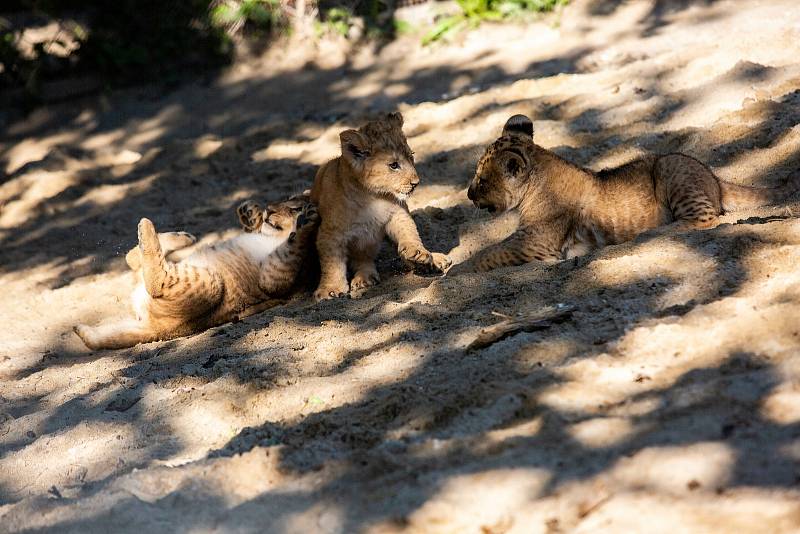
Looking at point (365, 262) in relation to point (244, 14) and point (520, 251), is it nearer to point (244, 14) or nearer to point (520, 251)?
point (520, 251)

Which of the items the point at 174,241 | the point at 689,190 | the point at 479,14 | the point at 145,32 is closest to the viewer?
the point at 689,190

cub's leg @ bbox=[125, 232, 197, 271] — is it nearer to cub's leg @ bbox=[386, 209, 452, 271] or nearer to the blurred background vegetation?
cub's leg @ bbox=[386, 209, 452, 271]

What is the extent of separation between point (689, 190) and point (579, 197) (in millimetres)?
847

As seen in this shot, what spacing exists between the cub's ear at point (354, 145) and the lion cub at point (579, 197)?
844mm

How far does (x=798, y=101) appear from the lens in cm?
751

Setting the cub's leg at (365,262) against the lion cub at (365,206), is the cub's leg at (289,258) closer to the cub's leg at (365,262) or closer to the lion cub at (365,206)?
the lion cub at (365,206)

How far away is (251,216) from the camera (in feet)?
26.5

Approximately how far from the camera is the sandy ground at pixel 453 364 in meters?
3.39

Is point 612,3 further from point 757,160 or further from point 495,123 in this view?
point 757,160

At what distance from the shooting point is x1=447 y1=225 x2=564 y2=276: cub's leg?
6.51m

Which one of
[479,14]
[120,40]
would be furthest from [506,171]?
[120,40]

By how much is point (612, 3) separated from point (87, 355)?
360 inches

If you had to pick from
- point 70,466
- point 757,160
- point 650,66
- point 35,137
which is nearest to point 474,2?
point 650,66

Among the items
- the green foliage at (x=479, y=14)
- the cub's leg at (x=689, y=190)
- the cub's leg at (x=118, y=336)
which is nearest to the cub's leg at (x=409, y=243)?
the cub's leg at (x=689, y=190)
